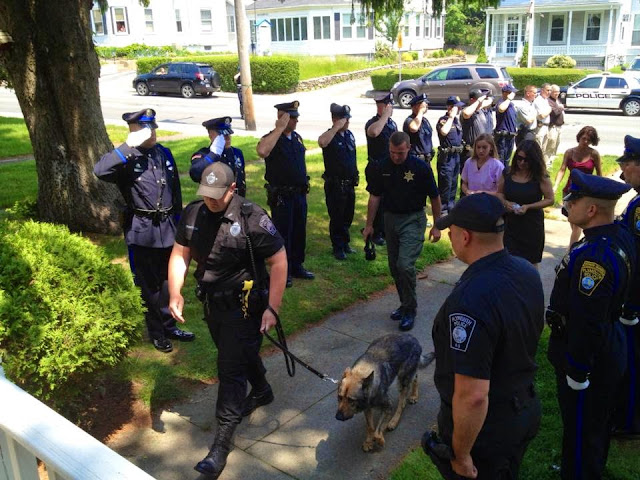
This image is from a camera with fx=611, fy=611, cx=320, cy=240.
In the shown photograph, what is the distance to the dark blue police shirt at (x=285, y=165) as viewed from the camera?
23.3 feet

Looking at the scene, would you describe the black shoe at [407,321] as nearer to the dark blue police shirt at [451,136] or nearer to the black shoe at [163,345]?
the black shoe at [163,345]

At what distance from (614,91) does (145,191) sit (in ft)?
70.3

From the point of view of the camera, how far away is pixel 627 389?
405 cm

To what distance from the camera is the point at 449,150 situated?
31.4 feet

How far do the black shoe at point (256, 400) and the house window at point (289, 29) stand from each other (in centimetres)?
4353

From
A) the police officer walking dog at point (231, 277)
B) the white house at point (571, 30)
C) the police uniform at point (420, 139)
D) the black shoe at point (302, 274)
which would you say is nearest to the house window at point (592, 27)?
the white house at point (571, 30)

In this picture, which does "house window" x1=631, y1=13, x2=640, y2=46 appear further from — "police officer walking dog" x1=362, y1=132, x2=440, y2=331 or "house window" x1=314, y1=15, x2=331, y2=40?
"police officer walking dog" x1=362, y1=132, x2=440, y2=331

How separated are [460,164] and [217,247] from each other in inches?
284

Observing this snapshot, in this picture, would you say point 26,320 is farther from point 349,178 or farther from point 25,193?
point 25,193

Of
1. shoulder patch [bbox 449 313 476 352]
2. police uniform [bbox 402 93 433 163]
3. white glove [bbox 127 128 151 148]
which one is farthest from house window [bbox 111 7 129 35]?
shoulder patch [bbox 449 313 476 352]

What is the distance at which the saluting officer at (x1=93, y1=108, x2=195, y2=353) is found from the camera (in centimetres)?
535

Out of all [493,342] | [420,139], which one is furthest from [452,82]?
[493,342]

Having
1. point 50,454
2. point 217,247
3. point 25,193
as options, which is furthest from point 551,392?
point 25,193

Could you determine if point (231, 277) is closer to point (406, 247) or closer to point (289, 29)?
point (406, 247)
